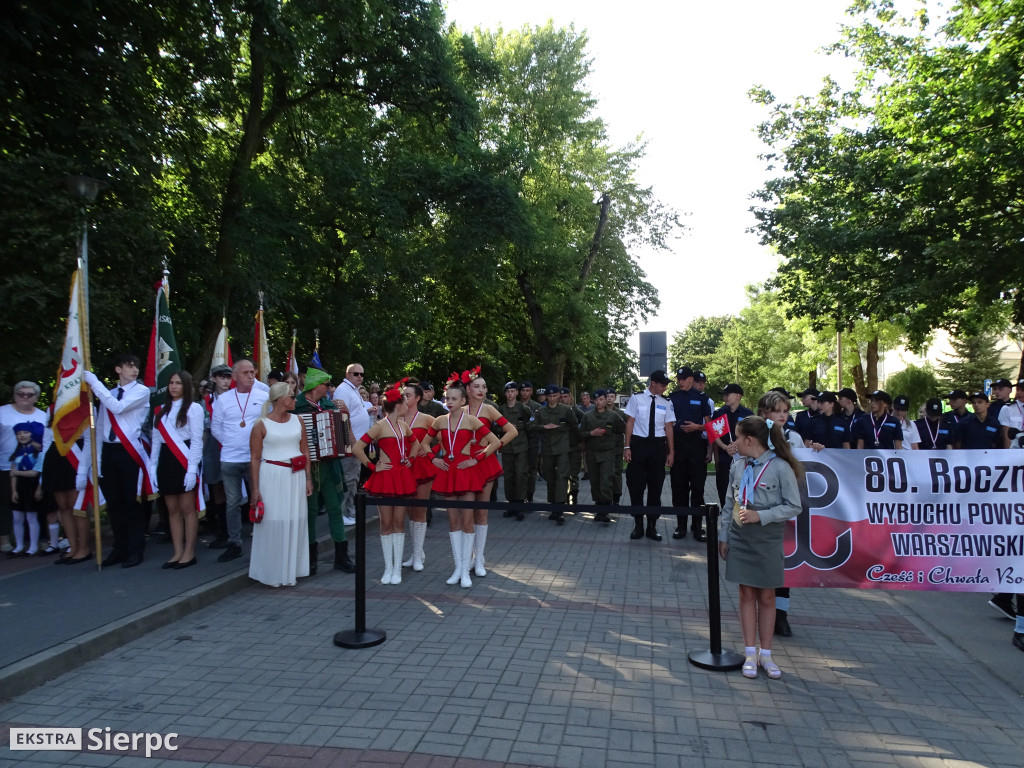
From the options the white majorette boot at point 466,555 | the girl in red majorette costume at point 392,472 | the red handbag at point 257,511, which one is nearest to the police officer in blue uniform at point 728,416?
the white majorette boot at point 466,555

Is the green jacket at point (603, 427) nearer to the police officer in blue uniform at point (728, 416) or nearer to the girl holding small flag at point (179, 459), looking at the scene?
the police officer in blue uniform at point (728, 416)

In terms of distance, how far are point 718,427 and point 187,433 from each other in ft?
19.7

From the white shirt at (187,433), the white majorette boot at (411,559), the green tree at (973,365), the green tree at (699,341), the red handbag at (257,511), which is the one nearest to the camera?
the red handbag at (257,511)

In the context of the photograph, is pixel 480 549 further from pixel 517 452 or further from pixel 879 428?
pixel 879 428

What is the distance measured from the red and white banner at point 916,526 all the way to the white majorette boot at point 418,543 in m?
3.88

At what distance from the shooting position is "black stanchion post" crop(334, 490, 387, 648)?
5.50 meters

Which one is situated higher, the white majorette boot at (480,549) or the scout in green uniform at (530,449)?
the scout in green uniform at (530,449)

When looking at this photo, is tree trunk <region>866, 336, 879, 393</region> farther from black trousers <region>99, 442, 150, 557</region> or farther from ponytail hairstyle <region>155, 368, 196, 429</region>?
black trousers <region>99, 442, 150, 557</region>

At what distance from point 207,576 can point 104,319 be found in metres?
A: 6.19

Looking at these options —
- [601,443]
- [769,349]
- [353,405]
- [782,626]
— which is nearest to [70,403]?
[353,405]

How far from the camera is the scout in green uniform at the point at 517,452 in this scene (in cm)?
1206

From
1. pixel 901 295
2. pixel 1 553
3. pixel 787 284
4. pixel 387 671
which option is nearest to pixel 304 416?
pixel 387 671

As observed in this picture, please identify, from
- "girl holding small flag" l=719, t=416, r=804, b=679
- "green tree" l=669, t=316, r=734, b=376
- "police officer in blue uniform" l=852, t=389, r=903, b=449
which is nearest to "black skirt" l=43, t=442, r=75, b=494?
"girl holding small flag" l=719, t=416, r=804, b=679

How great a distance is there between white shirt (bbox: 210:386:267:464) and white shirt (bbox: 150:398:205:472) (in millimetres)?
414
